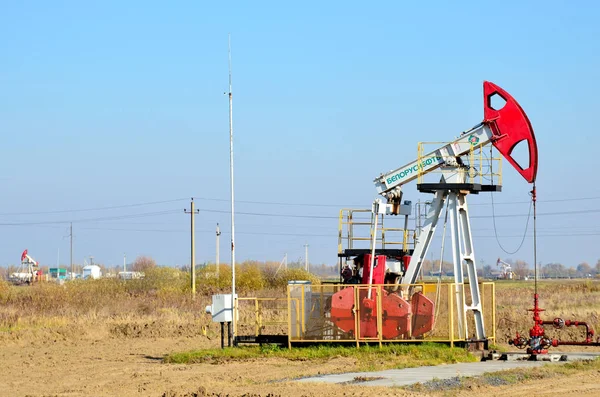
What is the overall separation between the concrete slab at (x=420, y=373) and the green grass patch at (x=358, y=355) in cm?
55

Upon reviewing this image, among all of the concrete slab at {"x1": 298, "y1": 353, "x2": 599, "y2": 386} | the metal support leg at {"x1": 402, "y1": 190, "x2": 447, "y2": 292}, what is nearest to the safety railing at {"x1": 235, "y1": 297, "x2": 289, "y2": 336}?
the metal support leg at {"x1": 402, "y1": 190, "x2": 447, "y2": 292}

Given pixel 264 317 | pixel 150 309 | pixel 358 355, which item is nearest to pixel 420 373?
pixel 358 355

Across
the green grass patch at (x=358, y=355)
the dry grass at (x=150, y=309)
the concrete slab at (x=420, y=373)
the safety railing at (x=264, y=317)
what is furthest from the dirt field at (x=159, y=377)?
the dry grass at (x=150, y=309)

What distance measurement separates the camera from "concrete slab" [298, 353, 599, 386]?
714 inches

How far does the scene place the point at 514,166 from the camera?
22859 mm

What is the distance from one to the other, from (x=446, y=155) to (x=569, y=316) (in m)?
13.2

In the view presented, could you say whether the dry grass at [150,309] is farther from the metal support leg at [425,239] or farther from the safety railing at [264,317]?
the metal support leg at [425,239]

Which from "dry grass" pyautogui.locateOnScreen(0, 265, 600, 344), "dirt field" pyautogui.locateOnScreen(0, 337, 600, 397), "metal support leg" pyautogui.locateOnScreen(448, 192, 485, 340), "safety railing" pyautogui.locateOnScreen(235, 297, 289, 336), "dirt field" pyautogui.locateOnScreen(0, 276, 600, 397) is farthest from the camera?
"dry grass" pyautogui.locateOnScreen(0, 265, 600, 344)

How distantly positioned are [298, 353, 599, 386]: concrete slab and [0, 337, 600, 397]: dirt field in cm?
81

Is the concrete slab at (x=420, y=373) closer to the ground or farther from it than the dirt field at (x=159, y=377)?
farther from it

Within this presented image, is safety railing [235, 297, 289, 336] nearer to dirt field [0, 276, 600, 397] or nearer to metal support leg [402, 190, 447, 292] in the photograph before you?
dirt field [0, 276, 600, 397]

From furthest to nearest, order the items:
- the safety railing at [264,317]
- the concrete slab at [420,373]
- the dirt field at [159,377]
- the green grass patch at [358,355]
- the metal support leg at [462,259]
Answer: the safety railing at [264,317]
the metal support leg at [462,259]
the green grass patch at [358,355]
the concrete slab at [420,373]
the dirt field at [159,377]

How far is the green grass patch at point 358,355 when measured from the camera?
2139cm

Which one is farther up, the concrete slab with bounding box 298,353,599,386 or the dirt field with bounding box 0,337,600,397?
the concrete slab with bounding box 298,353,599,386
